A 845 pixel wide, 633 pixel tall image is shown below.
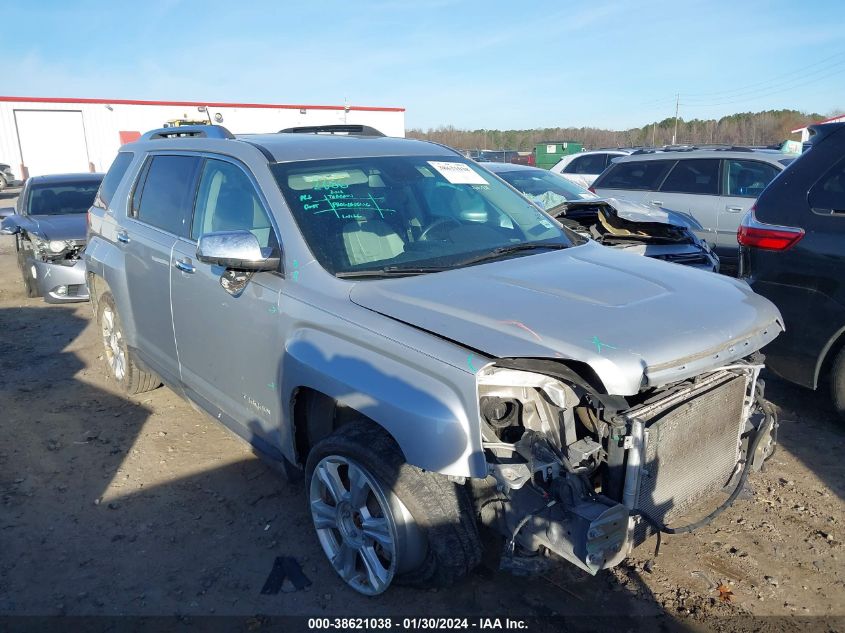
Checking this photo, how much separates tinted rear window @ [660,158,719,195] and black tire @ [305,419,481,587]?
7.32 metres

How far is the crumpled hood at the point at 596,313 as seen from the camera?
2.30 metres

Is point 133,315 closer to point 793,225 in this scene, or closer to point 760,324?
point 760,324

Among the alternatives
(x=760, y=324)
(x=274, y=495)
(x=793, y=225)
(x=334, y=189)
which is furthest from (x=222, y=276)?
(x=793, y=225)

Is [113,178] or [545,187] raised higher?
[113,178]

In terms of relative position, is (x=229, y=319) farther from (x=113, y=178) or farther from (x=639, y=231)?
(x=639, y=231)

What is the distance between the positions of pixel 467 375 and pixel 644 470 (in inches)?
31.8

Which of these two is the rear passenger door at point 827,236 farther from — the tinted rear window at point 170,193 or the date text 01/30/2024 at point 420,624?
the tinted rear window at point 170,193

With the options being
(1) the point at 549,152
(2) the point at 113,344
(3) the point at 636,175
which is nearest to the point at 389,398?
(2) the point at 113,344

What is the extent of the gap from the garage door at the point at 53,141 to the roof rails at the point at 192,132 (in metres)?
30.8

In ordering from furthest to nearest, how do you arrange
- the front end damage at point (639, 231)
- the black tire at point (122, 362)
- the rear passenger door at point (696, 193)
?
the rear passenger door at point (696, 193) → the front end damage at point (639, 231) → the black tire at point (122, 362)

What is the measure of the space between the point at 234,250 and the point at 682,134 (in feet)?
148

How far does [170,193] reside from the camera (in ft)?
13.8

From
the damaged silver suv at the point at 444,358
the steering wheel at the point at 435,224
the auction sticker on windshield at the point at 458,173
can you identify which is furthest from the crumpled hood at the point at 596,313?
the auction sticker on windshield at the point at 458,173

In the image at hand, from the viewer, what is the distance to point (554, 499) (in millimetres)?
2408
